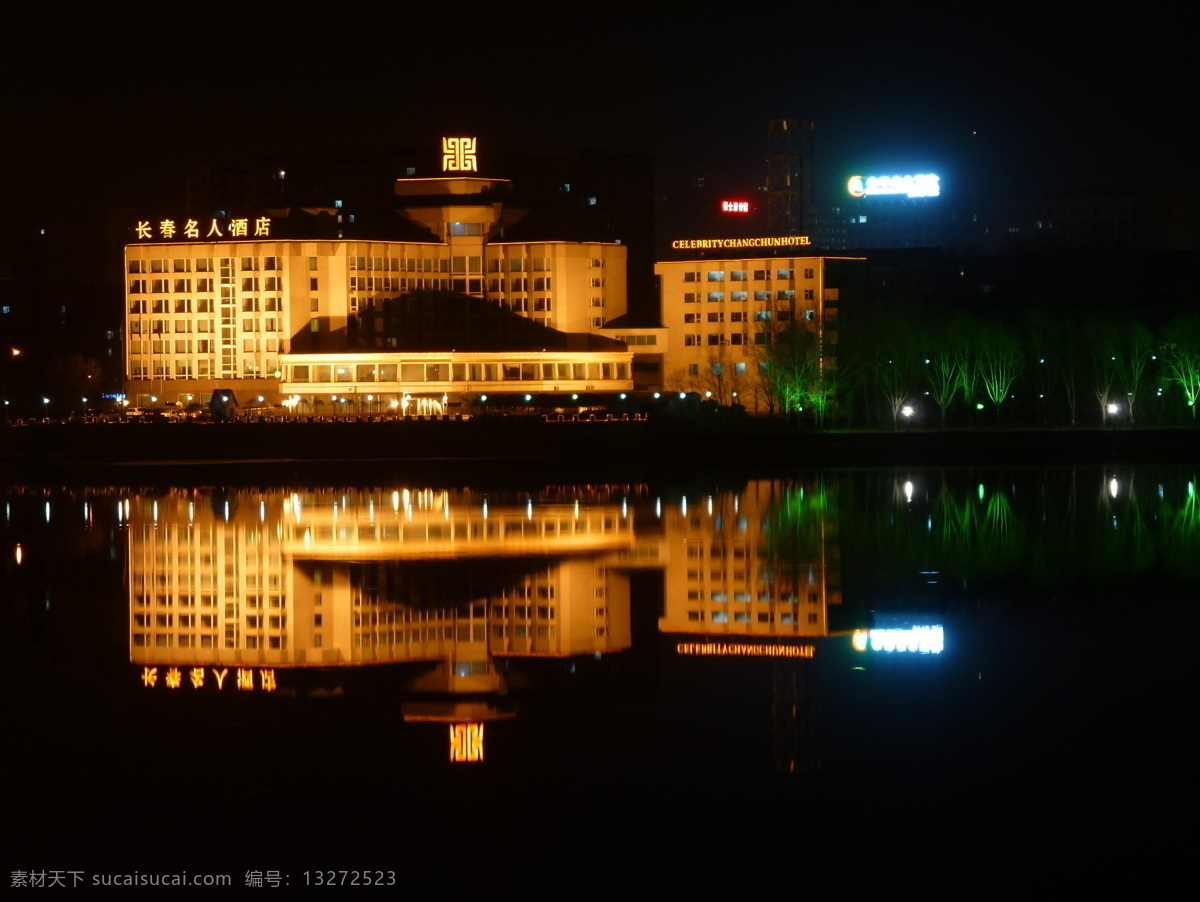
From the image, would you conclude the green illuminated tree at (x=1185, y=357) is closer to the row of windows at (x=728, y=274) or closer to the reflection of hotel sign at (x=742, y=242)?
the reflection of hotel sign at (x=742, y=242)

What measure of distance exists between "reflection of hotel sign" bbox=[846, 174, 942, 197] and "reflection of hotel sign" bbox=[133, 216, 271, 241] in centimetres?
4830

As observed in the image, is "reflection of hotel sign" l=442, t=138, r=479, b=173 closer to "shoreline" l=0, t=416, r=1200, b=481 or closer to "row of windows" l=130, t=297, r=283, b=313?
"row of windows" l=130, t=297, r=283, b=313

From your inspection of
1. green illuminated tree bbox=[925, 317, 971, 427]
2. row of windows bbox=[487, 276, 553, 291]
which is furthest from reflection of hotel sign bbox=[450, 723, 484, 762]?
row of windows bbox=[487, 276, 553, 291]

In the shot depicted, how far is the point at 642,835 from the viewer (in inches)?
473

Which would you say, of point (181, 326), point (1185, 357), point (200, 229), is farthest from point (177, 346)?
point (1185, 357)

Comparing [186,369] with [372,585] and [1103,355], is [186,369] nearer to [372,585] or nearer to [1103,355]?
[1103,355]

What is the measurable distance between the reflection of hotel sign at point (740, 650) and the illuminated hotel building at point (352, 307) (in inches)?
2734

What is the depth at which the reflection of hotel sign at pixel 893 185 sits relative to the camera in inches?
4749

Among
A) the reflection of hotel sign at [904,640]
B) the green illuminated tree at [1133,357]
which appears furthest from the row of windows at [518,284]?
the reflection of hotel sign at [904,640]

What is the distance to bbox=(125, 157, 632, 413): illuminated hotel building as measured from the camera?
297 feet

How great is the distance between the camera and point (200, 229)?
94.3m

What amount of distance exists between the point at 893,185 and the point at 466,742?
112008mm

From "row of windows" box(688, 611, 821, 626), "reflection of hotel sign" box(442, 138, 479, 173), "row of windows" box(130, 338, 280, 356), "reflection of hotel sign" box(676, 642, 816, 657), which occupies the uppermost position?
"reflection of hotel sign" box(442, 138, 479, 173)

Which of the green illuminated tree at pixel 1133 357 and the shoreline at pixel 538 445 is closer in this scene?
the shoreline at pixel 538 445
